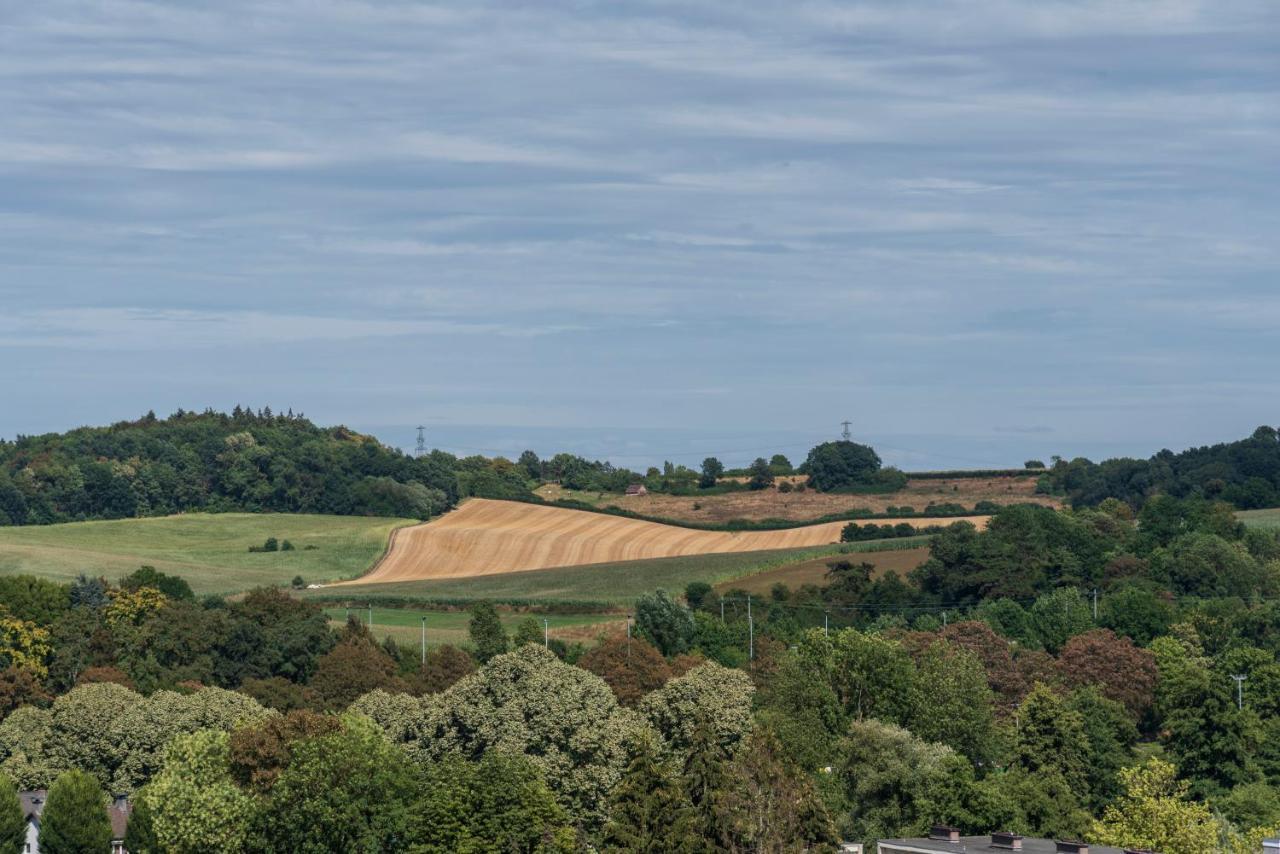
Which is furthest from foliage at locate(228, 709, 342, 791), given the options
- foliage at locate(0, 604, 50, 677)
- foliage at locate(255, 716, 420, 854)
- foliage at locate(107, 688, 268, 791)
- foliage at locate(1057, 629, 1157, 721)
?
foliage at locate(1057, 629, 1157, 721)

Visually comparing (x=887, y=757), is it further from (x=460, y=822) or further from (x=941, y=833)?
(x=460, y=822)

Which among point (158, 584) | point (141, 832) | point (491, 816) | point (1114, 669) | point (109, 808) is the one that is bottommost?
point (141, 832)

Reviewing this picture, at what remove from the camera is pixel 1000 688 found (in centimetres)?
14512

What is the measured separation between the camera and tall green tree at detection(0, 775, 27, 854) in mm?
111188

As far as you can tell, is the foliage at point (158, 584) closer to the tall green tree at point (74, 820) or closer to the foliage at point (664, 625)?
the foliage at point (664, 625)

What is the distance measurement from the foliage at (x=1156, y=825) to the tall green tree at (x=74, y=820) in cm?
5232

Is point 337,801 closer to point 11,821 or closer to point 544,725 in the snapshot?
point 544,725

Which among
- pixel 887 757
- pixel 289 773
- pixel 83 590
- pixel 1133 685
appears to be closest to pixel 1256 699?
pixel 1133 685

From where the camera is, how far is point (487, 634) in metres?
157

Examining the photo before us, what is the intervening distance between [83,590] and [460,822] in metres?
78.6

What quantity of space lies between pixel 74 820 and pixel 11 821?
138 inches

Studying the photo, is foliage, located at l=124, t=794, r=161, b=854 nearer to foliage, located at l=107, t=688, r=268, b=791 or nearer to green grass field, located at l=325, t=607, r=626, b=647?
foliage, located at l=107, t=688, r=268, b=791

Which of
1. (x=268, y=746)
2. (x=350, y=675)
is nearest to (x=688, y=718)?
(x=268, y=746)

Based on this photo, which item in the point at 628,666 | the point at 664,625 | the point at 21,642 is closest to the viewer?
the point at 628,666
